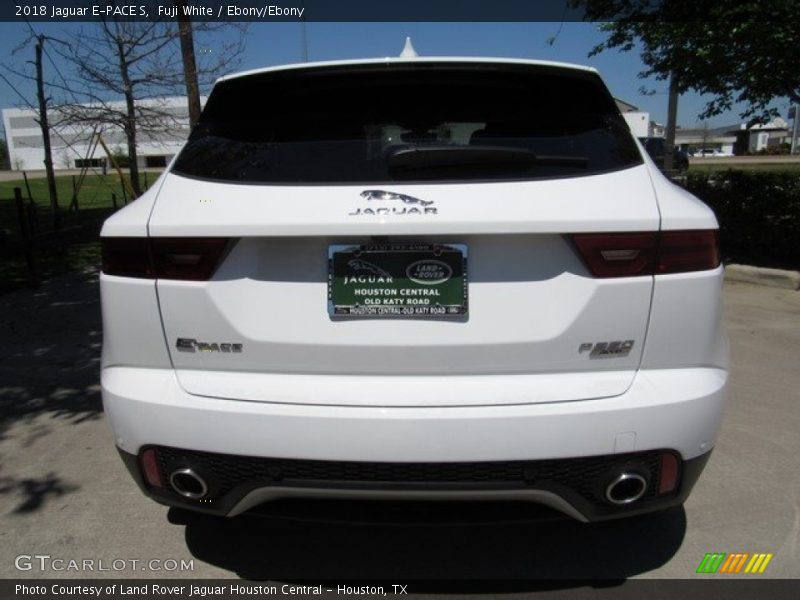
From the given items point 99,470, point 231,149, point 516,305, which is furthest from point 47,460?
point 516,305

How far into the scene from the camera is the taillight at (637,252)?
191cm

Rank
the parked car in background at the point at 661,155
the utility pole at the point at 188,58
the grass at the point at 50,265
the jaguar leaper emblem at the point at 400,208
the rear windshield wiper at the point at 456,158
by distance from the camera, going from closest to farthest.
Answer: the jaguar leaper emblem at the point at 400,208
the rear windshield wiper at the point at 456,158
the grass at the point at 50,265
the utility pole at the point at 188,58
the parked car in background at the point at 661,155

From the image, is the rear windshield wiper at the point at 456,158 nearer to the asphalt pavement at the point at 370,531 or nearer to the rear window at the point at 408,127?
the rear window at the point at 408,127

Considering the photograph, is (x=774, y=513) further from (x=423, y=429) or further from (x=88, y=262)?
(x=88, y=262)

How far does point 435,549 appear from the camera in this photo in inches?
104

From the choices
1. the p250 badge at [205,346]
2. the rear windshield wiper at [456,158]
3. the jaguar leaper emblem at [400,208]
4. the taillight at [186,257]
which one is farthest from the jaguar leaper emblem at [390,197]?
the p250 badge at [205,346]

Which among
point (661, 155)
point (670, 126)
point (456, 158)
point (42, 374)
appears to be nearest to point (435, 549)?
point (456, 158)

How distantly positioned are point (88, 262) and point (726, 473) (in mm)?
8958

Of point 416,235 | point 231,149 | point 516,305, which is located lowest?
point 516,305

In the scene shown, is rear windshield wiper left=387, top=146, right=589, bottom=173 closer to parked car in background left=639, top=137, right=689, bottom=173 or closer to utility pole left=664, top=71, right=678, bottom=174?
parked car in background left=639, top=137, right=689, bottom=173

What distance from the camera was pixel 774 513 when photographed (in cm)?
285

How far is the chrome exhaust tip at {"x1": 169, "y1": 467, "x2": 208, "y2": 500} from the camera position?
2.05m

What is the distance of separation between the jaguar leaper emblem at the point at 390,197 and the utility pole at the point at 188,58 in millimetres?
8904

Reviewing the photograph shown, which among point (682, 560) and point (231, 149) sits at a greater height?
point (231, 149)
